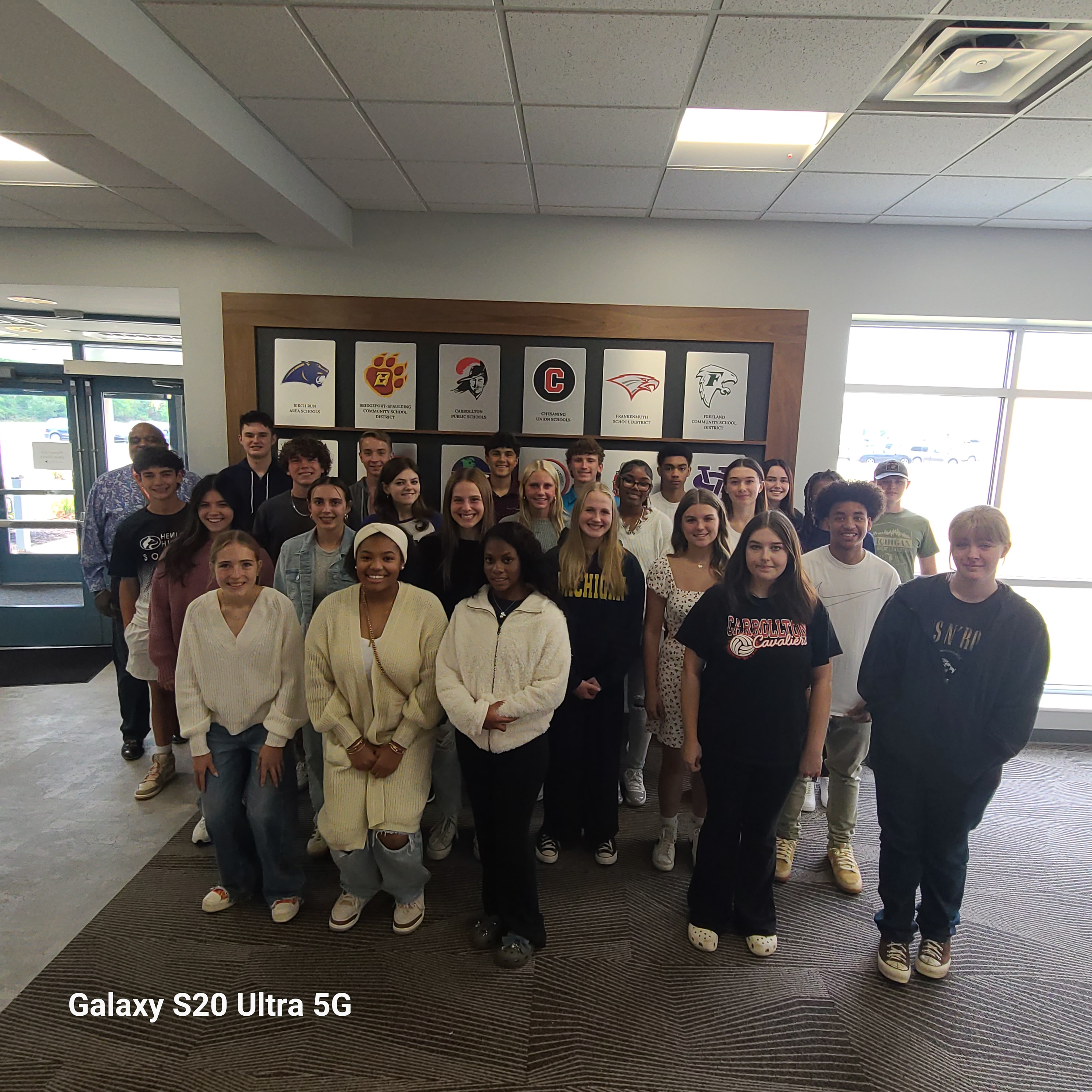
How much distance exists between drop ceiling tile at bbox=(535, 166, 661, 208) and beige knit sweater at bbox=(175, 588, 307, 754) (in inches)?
105

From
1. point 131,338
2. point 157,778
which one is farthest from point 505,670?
point 131,338

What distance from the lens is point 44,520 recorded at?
5344 mm

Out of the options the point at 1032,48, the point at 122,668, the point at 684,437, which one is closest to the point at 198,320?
the point at 122,668

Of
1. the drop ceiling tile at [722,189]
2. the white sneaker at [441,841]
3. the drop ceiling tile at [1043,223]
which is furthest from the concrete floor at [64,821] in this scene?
the drop ceiling tile at [1043,223]

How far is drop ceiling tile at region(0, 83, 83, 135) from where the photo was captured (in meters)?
2.53

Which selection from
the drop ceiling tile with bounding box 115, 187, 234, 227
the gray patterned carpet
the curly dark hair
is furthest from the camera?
the drop ceiling tile with bounding box 115, 187, 234, 227

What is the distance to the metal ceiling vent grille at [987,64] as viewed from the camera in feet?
6.82

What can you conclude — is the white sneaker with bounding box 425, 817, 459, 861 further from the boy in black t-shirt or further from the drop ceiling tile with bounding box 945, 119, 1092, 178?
the drop ceiling tile with bounding box 945, 119, 1092, 178

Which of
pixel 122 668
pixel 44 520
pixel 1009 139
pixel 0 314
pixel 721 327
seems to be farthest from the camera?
pixel 0 314

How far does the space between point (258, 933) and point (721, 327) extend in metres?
4.06

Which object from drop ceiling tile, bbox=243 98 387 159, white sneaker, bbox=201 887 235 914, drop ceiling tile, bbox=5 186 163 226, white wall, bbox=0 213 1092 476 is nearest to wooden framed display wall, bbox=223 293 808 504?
white wall, bbox=0 213 1092 476

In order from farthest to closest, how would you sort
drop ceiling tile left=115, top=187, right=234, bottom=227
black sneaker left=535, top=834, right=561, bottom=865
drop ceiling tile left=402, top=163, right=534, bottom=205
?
drop ceiling tile left=115, top=187, right=234, bottom=227
drop ceiling tile left=402, top=163, right=534, bottom=205
black sneaker left=535, top=834, right=561, bottom=865

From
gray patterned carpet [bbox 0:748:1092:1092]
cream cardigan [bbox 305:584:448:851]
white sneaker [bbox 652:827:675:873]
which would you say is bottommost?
gray patterned carpet [bbox 0:748:1092:1092]

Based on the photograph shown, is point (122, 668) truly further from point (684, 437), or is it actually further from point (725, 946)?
point (684, 437)
